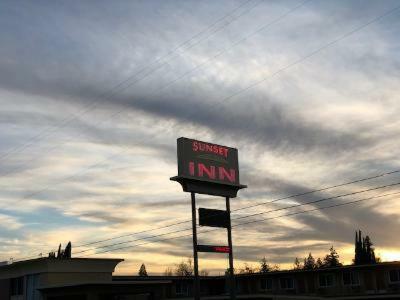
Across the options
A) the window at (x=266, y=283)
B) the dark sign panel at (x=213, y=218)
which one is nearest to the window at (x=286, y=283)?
the window at (x=266, y=283)

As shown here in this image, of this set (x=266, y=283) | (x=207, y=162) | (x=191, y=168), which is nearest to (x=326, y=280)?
(x=266, y=283)

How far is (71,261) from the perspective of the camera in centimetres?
5112

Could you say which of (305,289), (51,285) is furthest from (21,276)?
(305,289)

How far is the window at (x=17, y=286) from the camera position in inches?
2131

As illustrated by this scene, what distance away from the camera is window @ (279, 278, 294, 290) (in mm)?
61031

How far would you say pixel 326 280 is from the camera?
57.5 m

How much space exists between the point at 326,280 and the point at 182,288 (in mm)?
19423

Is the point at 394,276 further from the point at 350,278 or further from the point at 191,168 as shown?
the point at 191,168

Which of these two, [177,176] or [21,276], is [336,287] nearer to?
[177,176]

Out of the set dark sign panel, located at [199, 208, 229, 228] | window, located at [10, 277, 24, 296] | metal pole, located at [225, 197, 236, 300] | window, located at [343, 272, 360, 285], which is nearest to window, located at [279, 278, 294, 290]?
window, located at [343, 272, 360, 285]

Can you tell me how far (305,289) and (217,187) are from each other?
85.5 feet

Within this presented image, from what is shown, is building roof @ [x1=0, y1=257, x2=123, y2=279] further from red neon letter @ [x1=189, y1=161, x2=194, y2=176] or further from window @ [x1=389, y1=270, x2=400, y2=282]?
window @ [x1=389, y1=270, x2=400, y2=282]

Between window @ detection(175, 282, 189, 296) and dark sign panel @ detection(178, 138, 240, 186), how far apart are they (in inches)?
1199

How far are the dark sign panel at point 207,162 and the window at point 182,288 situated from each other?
30.4 m
